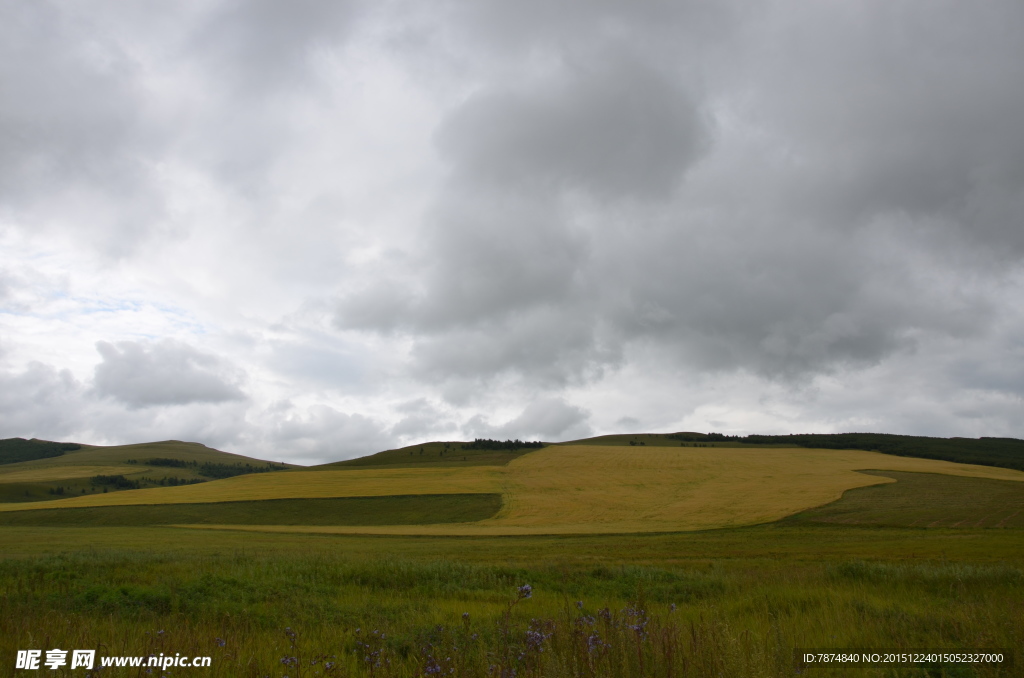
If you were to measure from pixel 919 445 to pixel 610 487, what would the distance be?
386 feet

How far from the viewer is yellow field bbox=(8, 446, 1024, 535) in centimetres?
4722

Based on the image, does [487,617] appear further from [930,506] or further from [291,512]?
[291,512]

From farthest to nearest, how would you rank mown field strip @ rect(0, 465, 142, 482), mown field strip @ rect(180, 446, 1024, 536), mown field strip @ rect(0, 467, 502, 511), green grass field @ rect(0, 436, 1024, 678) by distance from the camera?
mown field strip @ rect(0, 465, 142, 482)
mown field strip @ rect(0, 467, 502, 511)
mown field strip @ rect(180, 446, 1024, 536)
green grass field @ rect(0, 436, 1024, 678)

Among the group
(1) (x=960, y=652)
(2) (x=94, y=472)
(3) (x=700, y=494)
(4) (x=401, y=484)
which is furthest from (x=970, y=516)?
(2) (x=94, y=472)

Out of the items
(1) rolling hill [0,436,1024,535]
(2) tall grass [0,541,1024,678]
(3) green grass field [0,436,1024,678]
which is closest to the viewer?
(2) tall grass [0,541,1024,678]

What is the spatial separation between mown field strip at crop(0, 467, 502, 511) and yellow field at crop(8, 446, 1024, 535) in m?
0.17

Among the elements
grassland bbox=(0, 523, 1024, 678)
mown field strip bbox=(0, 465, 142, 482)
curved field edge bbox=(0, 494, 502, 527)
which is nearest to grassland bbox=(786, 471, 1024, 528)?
grassland bbox=(0, 523, 1024, 678)

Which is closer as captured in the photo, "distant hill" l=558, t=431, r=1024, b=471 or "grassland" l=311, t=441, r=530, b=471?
"grassland" l=311, t=441, r=530, b=471

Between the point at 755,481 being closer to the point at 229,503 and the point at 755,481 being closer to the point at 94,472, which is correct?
the point at 229,503

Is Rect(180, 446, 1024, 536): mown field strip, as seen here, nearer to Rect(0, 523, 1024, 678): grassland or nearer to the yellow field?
the yellow field

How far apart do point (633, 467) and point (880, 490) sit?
3312cm

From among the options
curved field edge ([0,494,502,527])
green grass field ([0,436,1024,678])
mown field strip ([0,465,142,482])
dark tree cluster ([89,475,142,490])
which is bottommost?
dark tree cluster ([89,475,142,490])

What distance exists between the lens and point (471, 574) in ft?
50.0

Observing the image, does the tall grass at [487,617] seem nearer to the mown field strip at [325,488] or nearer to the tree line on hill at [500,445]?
the mown field strip at [325,488]
